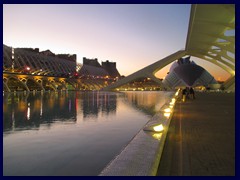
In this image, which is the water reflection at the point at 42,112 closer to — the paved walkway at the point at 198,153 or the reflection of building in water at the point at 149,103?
the reflection of building in water at the point at 149,103

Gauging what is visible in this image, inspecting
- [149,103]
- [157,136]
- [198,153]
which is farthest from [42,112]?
[198,153]

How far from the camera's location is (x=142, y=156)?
360 cm

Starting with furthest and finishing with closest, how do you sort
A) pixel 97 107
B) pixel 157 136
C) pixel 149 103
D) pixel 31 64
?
1. pixel 31 64
2. pixel 149 103
3. pixel 97 107
4. pixel 157 136

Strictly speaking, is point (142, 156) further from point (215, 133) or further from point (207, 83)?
point (207, 83)

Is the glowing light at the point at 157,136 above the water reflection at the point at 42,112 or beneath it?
above

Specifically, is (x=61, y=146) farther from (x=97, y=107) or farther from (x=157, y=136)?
(x=97, y=107)

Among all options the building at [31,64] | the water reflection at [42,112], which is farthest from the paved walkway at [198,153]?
the building at [31,64]

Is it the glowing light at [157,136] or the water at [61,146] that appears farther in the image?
the glowing light at [157,136]

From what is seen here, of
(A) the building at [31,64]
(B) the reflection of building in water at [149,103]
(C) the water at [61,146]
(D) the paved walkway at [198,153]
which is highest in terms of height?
(A) the building at [31,64]

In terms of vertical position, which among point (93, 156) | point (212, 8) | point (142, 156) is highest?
point (212, 8)

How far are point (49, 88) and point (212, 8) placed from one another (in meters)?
51.0

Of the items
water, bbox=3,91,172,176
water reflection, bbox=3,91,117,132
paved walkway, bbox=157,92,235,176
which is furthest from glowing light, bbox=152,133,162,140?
water reflection, bbox=3,91,117,132

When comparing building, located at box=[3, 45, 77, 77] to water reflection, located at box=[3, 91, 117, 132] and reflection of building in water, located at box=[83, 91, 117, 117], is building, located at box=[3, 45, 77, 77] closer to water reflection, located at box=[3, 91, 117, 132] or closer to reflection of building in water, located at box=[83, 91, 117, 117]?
reflection of building in water, located at box=[83, 91, 117, 117]
